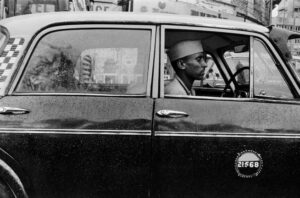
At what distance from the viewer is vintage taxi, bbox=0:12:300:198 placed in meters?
2.52

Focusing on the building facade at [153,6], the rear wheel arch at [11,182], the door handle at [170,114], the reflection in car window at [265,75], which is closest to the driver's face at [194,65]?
the reflection in car window at [265,75]

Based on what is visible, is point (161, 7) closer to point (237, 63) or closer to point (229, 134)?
point (237, 63)

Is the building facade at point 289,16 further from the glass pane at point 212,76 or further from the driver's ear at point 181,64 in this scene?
the driver's ear at point 181,64

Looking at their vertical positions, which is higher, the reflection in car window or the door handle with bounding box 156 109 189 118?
the reflection in car window

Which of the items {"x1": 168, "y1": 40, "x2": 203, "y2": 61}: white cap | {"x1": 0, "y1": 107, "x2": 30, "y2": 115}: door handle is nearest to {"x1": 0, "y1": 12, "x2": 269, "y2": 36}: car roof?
{"x1": 168, "y1": 40, "x2": 203, "y2": 61}: white cap

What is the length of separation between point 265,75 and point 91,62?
48.2 inches

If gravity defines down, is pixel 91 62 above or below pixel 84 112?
above

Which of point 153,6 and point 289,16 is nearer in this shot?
point 153,6

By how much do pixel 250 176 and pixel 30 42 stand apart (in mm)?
1673

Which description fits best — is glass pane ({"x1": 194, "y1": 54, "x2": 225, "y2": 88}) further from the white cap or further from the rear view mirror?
the white cap

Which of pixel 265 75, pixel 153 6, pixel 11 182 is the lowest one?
pixel 11 182

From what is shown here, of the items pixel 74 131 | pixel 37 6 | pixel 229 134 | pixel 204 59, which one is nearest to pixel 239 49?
pixel 204 59

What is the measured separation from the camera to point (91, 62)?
2.76m

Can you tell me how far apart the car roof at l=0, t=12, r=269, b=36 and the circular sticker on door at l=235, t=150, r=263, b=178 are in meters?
0.88
